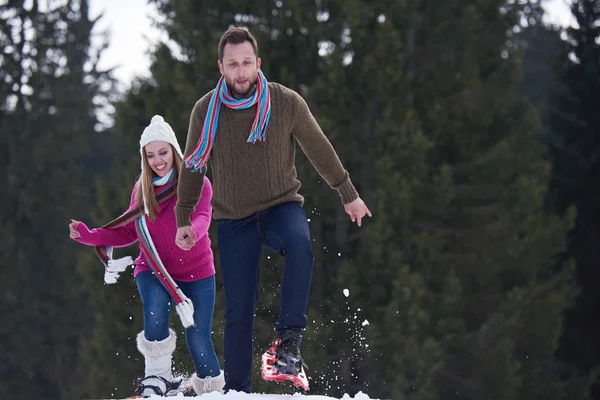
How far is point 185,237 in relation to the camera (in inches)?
200

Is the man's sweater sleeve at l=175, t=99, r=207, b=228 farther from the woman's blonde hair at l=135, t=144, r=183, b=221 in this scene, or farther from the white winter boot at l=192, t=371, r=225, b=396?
the white winter boot at l=192, t=371, r=225, b=396

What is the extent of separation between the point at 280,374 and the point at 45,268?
69.6ft

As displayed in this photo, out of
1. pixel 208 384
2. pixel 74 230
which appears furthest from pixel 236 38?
pixel 208 384

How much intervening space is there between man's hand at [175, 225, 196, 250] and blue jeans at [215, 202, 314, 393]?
0.54ft

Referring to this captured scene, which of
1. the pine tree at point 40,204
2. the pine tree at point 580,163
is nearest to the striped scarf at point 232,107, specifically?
the pine tree at point 580,163

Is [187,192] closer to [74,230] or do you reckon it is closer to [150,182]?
[150,182]

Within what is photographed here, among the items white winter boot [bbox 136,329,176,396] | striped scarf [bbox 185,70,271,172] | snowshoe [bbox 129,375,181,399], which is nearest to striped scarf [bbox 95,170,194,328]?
white winter boot [bbox 136,329,176,396]

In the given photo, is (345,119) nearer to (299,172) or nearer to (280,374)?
(299,172)

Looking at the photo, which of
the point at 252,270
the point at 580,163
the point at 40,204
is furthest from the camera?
the point at 40,204

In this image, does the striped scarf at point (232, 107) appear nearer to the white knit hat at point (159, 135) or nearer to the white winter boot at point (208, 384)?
the white knit hat at point (159, 135)

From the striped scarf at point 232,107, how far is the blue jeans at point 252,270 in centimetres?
37

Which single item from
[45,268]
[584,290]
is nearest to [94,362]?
[45,268]

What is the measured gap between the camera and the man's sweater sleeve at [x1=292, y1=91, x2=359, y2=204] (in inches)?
197

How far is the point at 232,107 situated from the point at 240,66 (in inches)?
8.3
